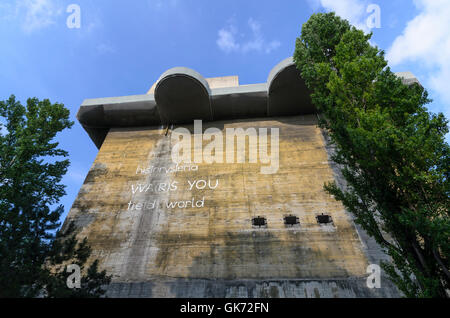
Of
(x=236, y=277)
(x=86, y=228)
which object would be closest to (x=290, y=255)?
(x=236, y=277)

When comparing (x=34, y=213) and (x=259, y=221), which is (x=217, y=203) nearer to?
(x=259, y=221)

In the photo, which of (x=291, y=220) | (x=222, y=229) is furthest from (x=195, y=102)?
(x=291, y=220)

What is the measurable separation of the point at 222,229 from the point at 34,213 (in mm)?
7062

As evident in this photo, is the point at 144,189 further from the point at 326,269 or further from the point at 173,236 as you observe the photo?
the point at 326,269

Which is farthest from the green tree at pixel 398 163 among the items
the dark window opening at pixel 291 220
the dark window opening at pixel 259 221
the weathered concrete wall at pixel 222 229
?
the dark window opening at pixel 259 221

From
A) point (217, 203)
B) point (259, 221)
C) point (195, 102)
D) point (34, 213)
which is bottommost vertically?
point (34, 213)

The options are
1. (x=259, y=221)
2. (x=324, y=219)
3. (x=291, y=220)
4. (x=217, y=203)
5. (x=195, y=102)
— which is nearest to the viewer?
(x=324, y=219)

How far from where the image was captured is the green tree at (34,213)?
6062 millimetres

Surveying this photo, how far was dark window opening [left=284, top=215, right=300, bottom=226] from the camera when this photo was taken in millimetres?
11602

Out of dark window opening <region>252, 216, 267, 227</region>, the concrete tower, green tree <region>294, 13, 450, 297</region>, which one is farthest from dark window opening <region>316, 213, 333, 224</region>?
green tree <region>294, 13, 450, 297</region>

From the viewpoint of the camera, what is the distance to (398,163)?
6.65 metres

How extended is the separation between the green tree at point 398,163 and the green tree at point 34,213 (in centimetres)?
785

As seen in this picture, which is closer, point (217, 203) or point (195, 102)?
point (217, 203)

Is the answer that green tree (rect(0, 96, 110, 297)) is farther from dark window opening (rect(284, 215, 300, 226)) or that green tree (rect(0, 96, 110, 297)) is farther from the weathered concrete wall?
dark window opening (rect(284, 215, 300, 226))
